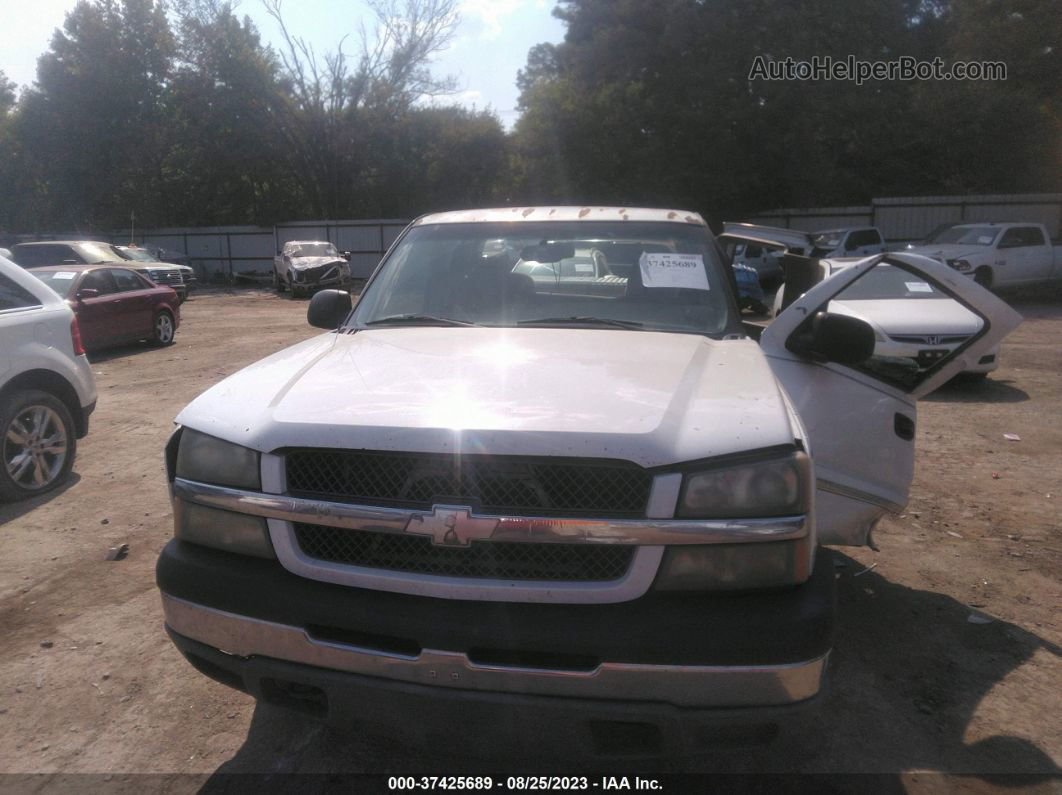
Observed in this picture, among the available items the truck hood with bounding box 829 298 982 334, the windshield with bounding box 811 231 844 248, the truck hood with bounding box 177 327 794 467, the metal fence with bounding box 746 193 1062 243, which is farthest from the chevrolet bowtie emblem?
the metal fence with bounding box 746 193 1062 243

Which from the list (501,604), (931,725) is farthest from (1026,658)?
(501,604)

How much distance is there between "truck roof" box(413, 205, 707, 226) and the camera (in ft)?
13.5

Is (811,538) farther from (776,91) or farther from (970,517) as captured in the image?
(776,91)

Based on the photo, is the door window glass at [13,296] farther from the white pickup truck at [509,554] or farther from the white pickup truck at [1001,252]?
the white pickup truck at [1001,252]

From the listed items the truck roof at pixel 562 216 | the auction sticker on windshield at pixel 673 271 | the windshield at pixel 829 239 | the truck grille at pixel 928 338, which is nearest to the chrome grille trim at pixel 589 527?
the auction sticker on windshield at pixel 673 271

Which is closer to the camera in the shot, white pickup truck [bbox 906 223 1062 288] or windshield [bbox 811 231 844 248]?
white pickup truck [bbox 906 223 1062 288]

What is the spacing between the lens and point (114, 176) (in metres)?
36.3

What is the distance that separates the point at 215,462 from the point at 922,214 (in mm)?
29896

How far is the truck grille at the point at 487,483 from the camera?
2.24 metres

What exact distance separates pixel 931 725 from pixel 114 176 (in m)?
39.9

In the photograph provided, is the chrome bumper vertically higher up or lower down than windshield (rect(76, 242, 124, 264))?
lower down

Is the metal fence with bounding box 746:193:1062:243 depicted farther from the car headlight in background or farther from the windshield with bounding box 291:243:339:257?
the car headlight in background
